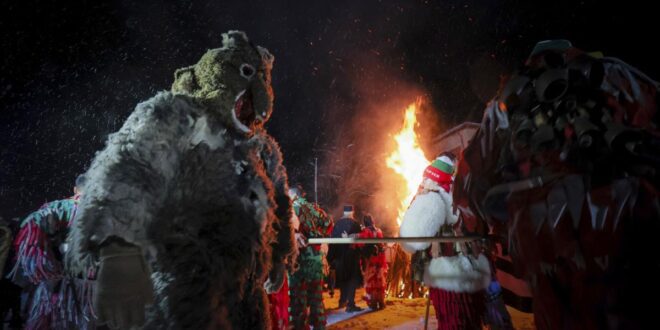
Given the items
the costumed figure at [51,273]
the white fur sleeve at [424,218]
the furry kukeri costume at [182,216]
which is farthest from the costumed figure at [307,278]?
the furry kukeri costume at [182,216]

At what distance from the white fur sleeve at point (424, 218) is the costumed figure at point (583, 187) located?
142 cm

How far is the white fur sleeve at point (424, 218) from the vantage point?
10.1 feet

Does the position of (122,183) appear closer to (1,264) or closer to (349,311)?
(1,264)

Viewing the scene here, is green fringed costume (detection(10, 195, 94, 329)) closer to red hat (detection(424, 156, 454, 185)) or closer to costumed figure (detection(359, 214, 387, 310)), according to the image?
red hat (detection(424, 156, 454, 185))

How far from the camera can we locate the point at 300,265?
16.7ft

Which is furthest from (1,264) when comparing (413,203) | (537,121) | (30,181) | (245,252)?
(30,181)

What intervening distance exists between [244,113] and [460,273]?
2174 mm

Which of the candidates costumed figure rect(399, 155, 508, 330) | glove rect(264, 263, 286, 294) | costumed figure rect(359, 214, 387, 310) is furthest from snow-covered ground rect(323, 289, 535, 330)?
glove rect(264, 263, 286, 294)

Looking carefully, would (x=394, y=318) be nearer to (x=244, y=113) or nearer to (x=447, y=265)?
(x=447, y=265)

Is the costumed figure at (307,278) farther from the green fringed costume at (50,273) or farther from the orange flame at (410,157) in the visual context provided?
the orange flame at (410,157)

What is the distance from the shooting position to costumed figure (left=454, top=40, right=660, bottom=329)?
4.20 ft

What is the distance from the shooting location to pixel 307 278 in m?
5.11

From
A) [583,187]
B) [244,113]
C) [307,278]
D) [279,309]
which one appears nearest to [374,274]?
[307,278]

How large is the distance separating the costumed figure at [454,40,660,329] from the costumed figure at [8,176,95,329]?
3.60 metres
